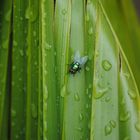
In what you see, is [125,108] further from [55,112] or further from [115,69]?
[55,112]

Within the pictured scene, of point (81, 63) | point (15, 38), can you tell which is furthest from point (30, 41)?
point (81, 63)

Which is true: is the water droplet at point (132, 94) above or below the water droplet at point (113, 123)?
above

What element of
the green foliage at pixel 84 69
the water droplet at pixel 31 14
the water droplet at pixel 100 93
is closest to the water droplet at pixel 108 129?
the green foliage at pixel 84 69

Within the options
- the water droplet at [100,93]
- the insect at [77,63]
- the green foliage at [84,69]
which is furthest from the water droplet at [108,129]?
the insect at [77,63]

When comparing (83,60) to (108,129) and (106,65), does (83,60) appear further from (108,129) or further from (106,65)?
(108,129)

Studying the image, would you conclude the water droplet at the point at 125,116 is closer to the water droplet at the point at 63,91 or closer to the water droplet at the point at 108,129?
the water droplet at the point at 108,129

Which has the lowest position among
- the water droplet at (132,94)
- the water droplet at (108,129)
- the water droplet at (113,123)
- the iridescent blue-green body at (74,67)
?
the water droplet at (108,129)
